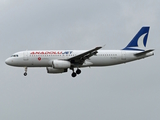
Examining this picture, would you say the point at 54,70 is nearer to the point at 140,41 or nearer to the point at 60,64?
the point at 60,64

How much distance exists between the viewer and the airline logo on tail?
73000 millimetres

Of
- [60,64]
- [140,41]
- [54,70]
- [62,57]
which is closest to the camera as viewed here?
[60,64]

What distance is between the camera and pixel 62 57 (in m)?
68.6

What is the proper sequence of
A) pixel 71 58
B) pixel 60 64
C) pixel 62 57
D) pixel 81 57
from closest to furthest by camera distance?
pixel 60 64 → pixel 71 58 → pixel 81 57 → pixel 62 57

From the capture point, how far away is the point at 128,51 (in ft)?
233

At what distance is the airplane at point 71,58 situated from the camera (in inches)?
2633

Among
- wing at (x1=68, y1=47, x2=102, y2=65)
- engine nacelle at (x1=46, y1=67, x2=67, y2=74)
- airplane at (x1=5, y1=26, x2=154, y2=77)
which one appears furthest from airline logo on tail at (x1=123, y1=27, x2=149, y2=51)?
engine nacelle at (x1=46, y1=67, x2=67, y2=74)

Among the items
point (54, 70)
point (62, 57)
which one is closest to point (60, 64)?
point (62, 57)

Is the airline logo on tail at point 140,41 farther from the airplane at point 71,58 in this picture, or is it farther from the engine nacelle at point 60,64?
the engine nacelle at point 60,64

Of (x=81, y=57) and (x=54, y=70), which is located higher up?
(x=81, y=57)

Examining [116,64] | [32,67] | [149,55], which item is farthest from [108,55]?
[32,67]

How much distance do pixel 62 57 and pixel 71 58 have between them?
8.00ft

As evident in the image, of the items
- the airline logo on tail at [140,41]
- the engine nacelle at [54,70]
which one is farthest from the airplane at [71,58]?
the airline logo on tail at [140,41]

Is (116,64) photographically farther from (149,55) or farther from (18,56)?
(18,56)
